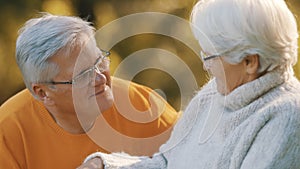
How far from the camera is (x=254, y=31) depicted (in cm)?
238

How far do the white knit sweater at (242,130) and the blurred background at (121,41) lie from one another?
4.85ft

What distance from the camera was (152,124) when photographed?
3.28 meters

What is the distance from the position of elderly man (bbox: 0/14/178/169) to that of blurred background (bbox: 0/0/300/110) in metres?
1.02

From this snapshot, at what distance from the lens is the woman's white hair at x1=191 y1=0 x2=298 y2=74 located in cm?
238

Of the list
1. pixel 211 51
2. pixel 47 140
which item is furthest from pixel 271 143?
pixel 47 140

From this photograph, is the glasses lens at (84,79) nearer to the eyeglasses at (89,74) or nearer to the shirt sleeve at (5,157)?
the eyeglasses at (89,74)

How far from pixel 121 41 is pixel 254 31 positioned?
7.44 ft

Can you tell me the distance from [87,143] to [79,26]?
0.52m

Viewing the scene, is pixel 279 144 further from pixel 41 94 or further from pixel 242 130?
pixel 41 94

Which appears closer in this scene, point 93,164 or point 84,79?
point 93,164

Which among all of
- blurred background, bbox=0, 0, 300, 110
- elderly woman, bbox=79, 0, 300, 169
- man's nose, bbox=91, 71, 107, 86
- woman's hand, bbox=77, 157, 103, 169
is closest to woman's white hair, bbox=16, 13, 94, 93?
man's nose, bbox=91, 71, 107, 86

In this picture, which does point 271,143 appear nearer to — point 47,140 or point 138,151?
point 138,151

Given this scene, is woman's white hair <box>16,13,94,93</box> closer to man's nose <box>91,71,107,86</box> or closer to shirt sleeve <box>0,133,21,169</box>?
man's nose <box>91,71,107,86</box>

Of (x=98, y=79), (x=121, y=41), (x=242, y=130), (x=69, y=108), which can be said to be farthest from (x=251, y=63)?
(x=121, y=41)
